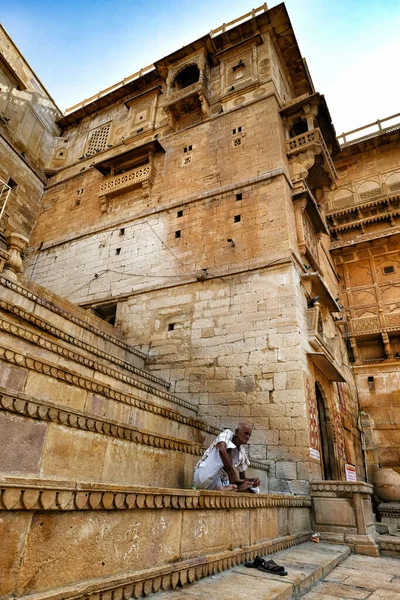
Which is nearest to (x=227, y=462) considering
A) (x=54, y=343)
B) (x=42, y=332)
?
(x=54, y=343)

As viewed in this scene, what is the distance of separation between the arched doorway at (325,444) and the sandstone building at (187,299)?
0.05 metres

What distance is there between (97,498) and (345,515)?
458cm

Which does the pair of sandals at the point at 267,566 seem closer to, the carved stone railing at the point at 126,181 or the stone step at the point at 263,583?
the stone step at the point at 263,583

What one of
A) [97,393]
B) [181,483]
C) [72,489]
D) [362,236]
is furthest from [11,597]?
[362,236]

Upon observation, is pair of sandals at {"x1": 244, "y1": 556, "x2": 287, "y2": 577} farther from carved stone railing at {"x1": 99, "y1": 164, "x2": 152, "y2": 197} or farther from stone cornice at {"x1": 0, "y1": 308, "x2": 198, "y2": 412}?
carved stone railing at {"x1": 99, "y1": 164, "x2": 152, "y2": 197}

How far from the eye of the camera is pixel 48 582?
4.70 ft

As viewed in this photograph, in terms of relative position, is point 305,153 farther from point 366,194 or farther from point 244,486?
point 244,486

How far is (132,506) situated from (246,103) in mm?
11361

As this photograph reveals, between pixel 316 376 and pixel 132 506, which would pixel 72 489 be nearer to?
pixel 132 506

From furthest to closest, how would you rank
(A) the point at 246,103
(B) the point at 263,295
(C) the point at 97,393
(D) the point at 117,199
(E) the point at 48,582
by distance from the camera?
(D) the point at 117,199, (A) the point at 246,103, (B) the point at 263,295, (C) the point at 97,393, (E) the point at 48,582

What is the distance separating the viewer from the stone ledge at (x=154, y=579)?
150cm

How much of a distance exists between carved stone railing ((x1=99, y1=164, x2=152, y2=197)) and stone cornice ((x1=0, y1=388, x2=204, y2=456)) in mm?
8964

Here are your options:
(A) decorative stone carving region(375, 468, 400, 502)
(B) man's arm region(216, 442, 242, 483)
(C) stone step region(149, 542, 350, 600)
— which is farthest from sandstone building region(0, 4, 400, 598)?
(A) decorative stone carving region(375, 468, 400, 502)

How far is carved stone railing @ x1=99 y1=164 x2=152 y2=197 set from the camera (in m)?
10.9
